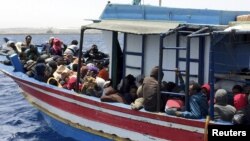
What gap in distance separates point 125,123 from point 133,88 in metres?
0.90

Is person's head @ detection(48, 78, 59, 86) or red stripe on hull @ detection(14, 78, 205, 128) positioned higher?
person's head @ detection(48, 78, 59, 86)

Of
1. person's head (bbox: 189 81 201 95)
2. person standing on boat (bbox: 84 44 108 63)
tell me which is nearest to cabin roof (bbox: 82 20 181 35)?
person's head (bbox: 189 81 201 95)

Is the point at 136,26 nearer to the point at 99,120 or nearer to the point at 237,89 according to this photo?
the point at 99,120

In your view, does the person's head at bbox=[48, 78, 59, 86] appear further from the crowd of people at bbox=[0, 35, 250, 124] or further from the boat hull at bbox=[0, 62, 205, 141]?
the boat hull at bbox=[0, 62, 205, 141]

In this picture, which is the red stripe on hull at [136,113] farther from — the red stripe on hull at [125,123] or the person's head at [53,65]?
the person's head at [53,65]

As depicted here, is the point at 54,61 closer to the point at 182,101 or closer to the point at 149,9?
the point at 149,9

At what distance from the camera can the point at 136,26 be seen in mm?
9352

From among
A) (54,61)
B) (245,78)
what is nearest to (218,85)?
(245,78)

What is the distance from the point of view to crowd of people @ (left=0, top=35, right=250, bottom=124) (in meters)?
7.77

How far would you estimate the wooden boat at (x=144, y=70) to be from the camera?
26.6 feet

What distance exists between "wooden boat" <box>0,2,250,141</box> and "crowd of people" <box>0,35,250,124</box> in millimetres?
210

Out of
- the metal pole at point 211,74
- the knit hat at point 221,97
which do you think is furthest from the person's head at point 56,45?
the metal pole at point 211,74

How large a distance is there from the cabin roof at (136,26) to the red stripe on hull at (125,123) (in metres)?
1.78

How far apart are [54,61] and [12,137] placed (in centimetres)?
247
